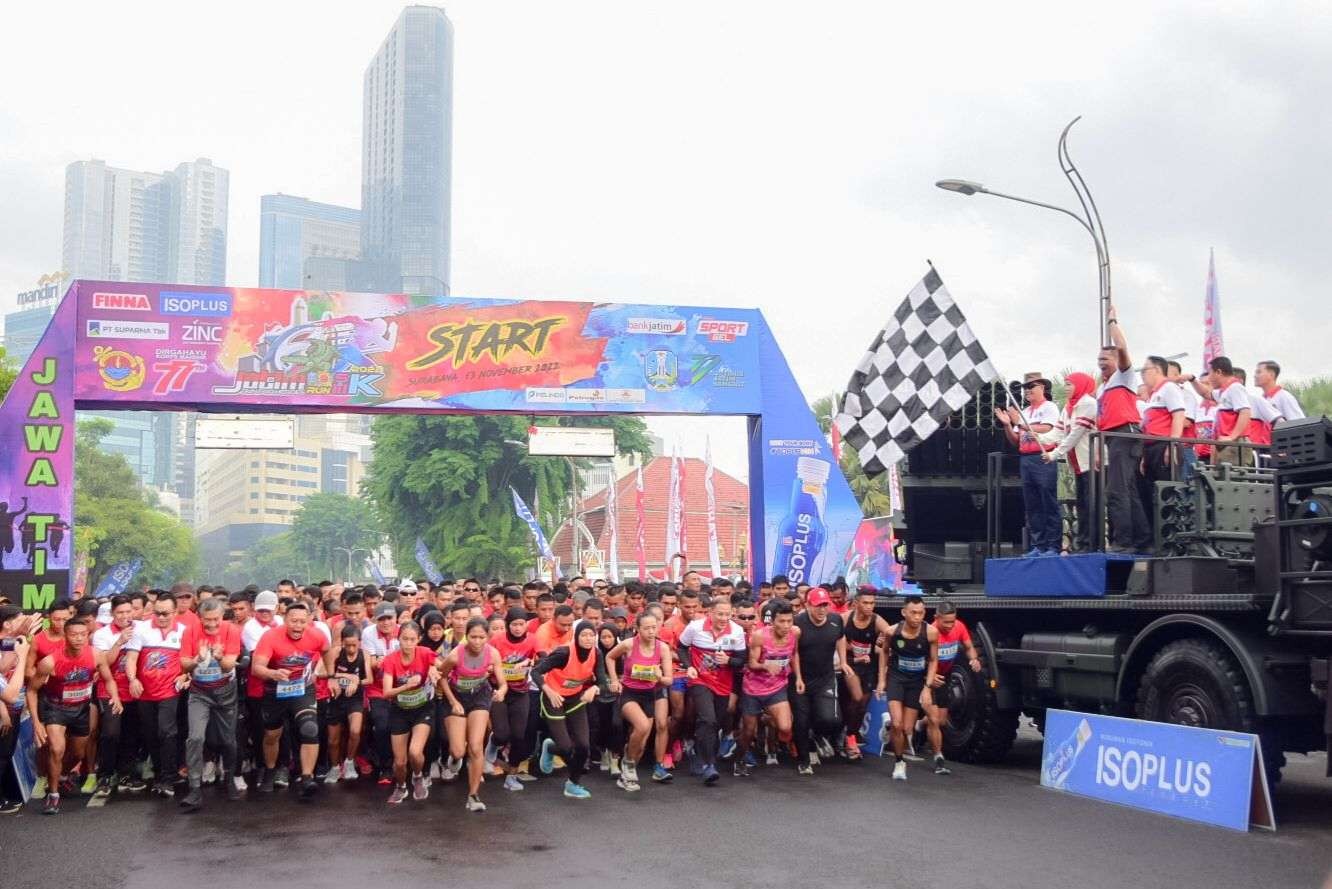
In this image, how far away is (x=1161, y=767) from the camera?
1027 cm

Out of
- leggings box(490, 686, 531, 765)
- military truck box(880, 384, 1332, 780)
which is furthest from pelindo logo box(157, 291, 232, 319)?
military truck box(880, 384, 1332, 780)

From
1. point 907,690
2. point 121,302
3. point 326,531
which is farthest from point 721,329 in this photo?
point 326,531

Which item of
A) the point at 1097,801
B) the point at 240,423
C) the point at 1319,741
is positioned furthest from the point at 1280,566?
the point at 240,423

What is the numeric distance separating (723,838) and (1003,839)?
6.24 feet

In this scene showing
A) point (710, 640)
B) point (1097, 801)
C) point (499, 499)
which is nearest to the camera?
point (1097, 801)

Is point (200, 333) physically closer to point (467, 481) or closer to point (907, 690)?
point (907, 690)

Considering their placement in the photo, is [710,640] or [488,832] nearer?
[488,832]

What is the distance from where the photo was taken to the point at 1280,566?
948 cm

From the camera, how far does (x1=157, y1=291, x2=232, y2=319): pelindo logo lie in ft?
70.4

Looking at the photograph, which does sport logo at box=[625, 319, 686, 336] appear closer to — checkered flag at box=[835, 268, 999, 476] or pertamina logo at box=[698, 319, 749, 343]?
pertamina logo at box=[698, 319, 749, 343]

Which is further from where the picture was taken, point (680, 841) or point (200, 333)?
point (200, 333)

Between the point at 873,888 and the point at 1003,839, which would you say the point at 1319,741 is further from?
the point at 873,888

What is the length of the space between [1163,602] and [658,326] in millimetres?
13675

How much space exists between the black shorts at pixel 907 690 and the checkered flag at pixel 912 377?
2338 millimetres
